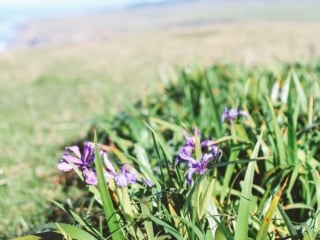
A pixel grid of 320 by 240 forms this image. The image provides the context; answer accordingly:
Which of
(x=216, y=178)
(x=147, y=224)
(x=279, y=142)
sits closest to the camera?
(x=147, y=224)

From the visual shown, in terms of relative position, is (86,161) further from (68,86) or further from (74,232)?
(68,86)

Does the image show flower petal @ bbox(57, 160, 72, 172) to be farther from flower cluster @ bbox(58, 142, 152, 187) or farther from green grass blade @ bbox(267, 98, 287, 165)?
green grass blade @ bbox(267, 98, 287, 165)

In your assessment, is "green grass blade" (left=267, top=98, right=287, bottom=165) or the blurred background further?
the blurred background

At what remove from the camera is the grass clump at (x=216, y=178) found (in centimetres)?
179

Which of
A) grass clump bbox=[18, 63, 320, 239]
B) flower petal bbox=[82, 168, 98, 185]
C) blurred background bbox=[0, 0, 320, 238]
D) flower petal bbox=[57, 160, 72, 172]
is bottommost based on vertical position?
blurred background bbox=[0, 0, 320, 238]

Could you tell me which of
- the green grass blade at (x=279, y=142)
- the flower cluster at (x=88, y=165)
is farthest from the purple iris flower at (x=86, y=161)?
the green grass blade at (x=279, y=142)

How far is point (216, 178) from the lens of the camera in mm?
2295

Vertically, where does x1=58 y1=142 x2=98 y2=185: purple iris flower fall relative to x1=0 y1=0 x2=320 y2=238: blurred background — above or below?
above

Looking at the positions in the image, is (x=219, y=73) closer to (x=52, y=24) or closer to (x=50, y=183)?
(x=50, y=183)

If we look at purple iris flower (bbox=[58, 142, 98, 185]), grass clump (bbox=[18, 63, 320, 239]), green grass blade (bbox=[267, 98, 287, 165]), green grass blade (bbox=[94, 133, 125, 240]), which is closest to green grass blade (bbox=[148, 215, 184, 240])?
grass clump (bbox=[18, 63, 320, 239])

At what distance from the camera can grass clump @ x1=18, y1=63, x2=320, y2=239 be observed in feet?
5.87

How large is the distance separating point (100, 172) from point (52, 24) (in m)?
155

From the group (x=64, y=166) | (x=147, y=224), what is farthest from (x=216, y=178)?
(x=64, y=166)

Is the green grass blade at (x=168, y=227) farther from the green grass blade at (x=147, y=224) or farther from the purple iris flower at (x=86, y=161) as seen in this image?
the purple iris flower at (x=86, y=161)
